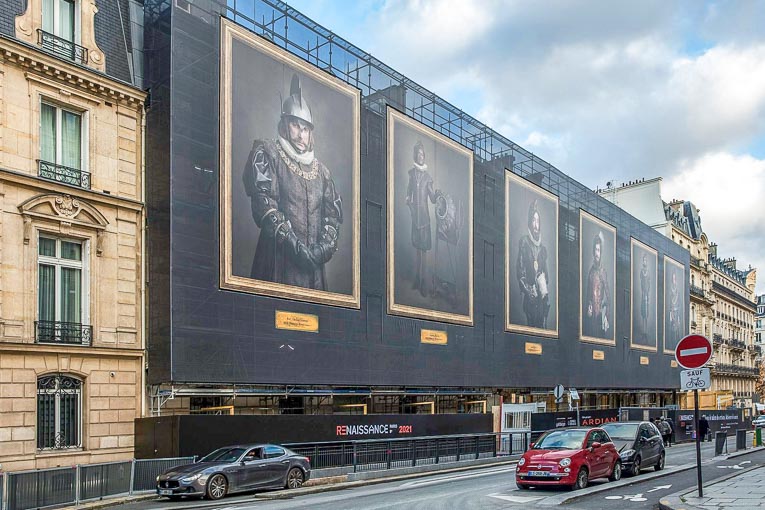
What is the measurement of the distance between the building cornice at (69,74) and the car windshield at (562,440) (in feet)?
56.2

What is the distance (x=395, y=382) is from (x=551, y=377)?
1783 centimetres

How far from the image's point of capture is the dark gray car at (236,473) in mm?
20625

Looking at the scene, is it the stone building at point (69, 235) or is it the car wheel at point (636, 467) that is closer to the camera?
the stone building at point (69, 235)

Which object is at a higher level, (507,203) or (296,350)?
(507,203)

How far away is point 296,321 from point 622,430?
12991 millimetres

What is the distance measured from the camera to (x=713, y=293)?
9944cm

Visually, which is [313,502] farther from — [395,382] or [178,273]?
[395,382]

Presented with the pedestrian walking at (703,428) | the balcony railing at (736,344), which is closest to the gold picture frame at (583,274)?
the pedestrian walking at (703,428)

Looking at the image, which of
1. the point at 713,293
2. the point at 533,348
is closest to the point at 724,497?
the point at 533,348

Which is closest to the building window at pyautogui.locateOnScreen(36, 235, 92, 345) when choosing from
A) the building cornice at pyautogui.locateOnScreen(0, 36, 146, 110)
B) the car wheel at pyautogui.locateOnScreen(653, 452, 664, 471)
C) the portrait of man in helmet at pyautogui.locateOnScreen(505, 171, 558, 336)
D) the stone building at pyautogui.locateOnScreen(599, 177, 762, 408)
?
the building cornice at pyautogui.locateOnScreen(0, 36, 146, 110)

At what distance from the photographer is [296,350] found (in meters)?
32.4

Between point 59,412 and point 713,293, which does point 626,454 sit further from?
point 713,293

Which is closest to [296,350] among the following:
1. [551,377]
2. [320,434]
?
[320,434]

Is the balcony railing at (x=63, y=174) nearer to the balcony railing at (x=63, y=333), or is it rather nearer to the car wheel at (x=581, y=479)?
the balcony railing at (x=63, y=333)
